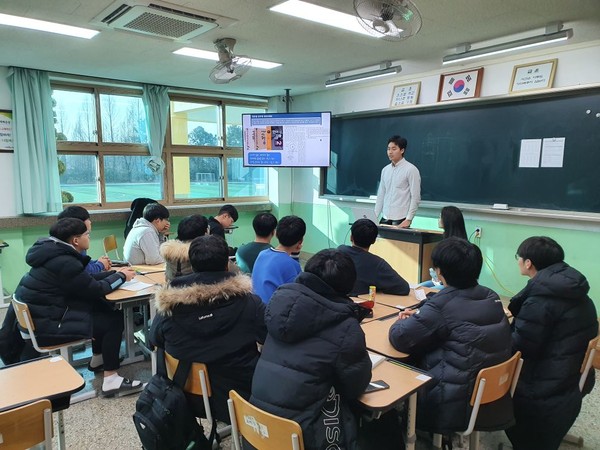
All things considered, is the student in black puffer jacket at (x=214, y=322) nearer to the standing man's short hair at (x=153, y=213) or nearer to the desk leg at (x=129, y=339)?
the desk leg at (x=129, y=339)

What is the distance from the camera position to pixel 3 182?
16.3ft

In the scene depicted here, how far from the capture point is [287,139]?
6.19 metres

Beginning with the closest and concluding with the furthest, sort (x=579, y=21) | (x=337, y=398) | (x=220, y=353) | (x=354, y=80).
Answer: (x=337, y=398)
(x=220, y=353)
(x=579, y=21)
(x=354, y=80)

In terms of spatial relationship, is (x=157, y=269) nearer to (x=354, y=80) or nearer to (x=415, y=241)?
(x=415, y=241)

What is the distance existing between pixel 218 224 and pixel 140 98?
2902 millimetres

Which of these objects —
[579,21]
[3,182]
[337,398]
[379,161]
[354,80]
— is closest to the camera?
[337,398]

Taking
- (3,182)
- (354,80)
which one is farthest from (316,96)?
(3,182)

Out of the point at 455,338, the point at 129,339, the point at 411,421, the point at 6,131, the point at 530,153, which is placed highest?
the point at 6,131

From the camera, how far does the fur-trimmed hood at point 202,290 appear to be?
5.91ft

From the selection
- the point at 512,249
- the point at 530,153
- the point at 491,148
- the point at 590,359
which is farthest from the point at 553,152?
the point at 590,359

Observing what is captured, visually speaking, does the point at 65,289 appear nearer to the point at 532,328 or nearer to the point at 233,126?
the point at 532,328

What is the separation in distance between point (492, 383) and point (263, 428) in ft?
3.23

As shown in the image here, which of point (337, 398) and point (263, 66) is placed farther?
point (263, 66)

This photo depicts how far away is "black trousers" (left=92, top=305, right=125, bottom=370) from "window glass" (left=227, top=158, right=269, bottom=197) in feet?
13.8
